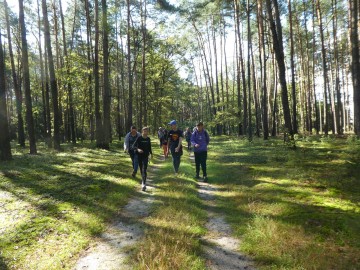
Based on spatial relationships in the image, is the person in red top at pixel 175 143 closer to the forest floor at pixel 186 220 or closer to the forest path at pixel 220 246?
the forest floor at pixel 186 220

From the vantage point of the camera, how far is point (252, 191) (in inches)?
309

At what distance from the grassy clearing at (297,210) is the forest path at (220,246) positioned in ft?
0.58

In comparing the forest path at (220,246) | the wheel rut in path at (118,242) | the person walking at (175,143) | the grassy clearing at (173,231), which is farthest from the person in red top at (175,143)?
the forest path at (220,246)

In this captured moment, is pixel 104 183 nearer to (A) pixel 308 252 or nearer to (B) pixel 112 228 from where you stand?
(B) pixel 112 228

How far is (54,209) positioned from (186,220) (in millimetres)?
3293

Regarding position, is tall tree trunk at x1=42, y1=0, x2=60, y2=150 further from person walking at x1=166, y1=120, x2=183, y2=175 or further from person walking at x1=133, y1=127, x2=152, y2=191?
person walking at x1=133, y1=127, x2=152, y2=191

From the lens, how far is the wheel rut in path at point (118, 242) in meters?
4.16

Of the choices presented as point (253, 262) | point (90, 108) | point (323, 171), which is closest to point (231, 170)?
point (323, 171)

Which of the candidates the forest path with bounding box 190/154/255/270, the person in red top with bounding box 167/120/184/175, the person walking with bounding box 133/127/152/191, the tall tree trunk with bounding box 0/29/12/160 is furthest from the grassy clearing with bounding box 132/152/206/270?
the tall tree trunk with bounding box 0/29/12/160

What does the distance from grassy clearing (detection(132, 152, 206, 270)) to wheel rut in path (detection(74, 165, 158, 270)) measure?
0.71 ft

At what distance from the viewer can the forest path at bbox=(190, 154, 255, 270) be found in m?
4.10

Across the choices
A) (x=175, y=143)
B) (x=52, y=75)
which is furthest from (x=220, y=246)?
(x=52, y=75)

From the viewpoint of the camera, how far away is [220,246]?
187 inches

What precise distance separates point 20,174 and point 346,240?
10.8 m
